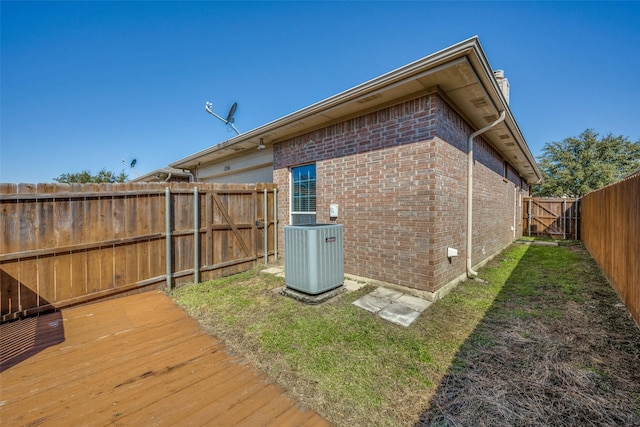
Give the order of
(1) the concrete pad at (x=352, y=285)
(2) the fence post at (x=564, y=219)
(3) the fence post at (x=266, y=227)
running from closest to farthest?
(1) the concrete pad at (x=352, y=285) < (3) the fence post at (x=266, y=227) < (2) the fence post at (x=564, y=219)

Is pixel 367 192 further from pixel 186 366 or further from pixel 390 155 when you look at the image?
pixel 186 366

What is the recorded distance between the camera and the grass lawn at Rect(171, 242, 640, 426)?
1.95m

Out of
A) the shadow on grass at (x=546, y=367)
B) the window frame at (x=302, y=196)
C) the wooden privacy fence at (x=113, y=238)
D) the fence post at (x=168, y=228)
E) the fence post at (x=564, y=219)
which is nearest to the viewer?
the shadow on grass at (x=546, y=367)

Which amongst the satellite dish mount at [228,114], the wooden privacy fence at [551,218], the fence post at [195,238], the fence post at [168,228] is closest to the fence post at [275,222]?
the fence post at [195,238]

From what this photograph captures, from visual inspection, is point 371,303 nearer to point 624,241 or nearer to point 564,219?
point 624,241

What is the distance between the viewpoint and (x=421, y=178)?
4.15 meters

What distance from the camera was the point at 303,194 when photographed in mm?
6352

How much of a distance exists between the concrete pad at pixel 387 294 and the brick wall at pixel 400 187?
199 millimetres

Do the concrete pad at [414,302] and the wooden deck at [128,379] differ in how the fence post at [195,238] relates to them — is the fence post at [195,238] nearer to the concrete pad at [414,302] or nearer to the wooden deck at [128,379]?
the wooden deck at [128,379]

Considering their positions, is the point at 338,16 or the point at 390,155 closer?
the point at 390,155

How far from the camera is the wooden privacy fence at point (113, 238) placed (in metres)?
3.59

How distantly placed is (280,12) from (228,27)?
5.12 feet

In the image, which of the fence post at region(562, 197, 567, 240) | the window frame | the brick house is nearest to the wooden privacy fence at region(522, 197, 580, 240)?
the fence post at region(562, 197, 567, 240)

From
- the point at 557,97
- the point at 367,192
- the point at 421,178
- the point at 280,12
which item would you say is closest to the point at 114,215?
the point at 367,192
